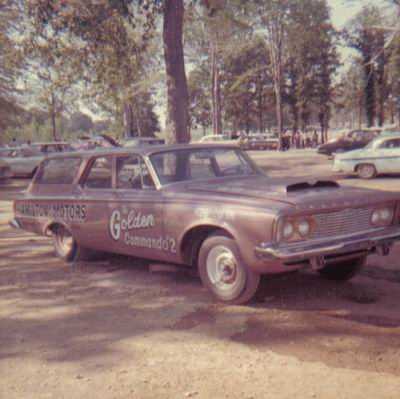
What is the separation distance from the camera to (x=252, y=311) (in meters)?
4.99

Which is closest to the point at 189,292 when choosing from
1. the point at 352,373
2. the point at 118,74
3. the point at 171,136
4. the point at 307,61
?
the point at 352,373

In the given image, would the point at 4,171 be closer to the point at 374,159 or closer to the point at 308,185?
the point at 374,159

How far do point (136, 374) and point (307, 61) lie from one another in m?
58.0

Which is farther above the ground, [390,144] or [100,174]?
[390,144]

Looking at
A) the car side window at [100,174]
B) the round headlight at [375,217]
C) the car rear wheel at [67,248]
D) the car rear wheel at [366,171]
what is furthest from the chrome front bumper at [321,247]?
the car rear wheel at [366,171]

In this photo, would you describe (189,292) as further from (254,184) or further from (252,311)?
(254,184)

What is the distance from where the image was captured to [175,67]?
11.8 meters

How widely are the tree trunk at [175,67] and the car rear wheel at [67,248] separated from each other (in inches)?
208

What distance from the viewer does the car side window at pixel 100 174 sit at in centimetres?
652

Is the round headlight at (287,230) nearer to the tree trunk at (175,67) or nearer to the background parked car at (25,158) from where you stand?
the tree trunk at (175,67)

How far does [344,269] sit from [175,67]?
7256mm

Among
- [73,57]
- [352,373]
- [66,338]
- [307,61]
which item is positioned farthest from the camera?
[307,61]

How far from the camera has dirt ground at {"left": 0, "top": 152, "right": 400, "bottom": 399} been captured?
3559 mm

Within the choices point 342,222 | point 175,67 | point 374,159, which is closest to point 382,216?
point 342,222
